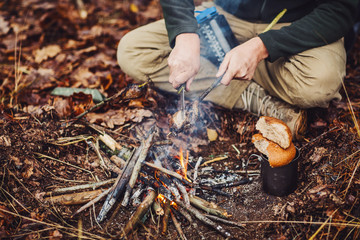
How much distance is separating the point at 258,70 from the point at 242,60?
0.96 metres

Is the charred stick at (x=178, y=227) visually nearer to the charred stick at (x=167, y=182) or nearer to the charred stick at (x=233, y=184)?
the charred stick at (x=167, y=182)

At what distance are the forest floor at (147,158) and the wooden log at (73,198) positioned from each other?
2 centimetres

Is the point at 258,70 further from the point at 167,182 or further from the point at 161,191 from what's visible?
the point at 161,191

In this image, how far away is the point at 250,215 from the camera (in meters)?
2.30

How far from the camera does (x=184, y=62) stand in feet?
7.99

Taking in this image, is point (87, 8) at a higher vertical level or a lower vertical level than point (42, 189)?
higher

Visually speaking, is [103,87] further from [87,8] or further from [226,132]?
[87,8]

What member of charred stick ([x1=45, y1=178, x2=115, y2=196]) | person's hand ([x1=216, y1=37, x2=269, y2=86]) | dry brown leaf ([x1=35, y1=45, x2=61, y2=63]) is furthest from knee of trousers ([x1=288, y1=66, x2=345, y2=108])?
dry brown leaf ([x1=35, y1=45, x2=61, y2=63])

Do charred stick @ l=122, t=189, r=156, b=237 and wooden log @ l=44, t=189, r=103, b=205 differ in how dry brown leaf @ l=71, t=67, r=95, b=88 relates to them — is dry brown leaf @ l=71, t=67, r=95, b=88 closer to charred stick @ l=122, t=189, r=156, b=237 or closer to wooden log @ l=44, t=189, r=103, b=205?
wooden log @ l=44, t=189, r=103, b=205

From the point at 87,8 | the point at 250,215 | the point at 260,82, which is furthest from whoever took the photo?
the point at 87,8

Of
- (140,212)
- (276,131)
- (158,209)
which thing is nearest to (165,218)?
(158,209)

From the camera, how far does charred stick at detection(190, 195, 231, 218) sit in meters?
2.24

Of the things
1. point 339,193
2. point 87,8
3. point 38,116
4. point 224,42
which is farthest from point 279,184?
point 87,8

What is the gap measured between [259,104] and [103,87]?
2.22m
